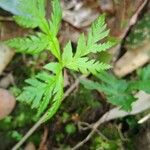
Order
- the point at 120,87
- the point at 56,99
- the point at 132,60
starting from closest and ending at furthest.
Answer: the point at 56,99
the point at 120,87
the point at 132,60

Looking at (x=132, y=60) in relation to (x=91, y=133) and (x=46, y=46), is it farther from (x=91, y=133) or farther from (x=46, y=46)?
(x=46, y=46)

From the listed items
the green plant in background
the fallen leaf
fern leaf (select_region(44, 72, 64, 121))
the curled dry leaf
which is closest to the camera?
fern leaf (select_region(44, 72, 64, 121))

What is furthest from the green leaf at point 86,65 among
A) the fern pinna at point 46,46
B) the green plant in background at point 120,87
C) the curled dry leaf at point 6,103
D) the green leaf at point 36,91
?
the curled dry leaf at point 6,103

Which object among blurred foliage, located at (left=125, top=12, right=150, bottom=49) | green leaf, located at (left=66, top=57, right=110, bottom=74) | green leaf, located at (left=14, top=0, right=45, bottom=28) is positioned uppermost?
green leaf, located at (left=14, top=0, right=45, bottom=28)

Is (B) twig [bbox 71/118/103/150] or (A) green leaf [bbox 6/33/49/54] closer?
(A) green leaf [bbox 6/33/49/54]

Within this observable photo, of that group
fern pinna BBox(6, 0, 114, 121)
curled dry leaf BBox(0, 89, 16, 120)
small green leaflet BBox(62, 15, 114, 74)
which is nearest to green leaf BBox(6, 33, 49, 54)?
fern pinna BBox(6, 0, 114, 121)

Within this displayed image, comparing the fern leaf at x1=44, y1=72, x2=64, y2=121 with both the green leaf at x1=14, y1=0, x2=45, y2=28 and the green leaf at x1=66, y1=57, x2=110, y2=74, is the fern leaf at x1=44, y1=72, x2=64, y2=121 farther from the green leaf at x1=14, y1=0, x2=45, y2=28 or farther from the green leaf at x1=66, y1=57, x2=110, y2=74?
the green leaf at x1=14, y1=0, x2=45, y2=28

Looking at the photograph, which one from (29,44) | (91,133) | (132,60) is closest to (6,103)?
(91,133)
